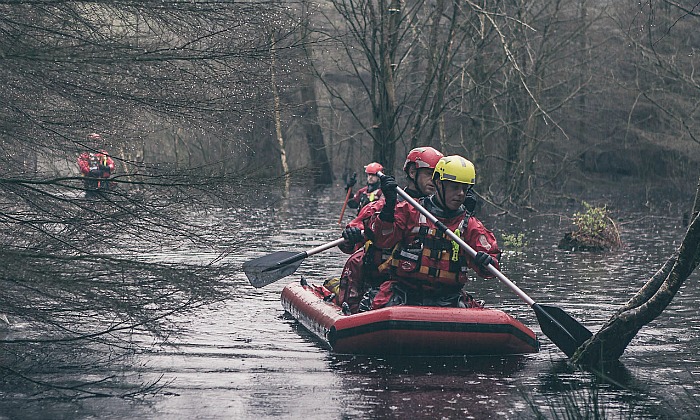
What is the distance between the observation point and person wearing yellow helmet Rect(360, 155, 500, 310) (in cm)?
1019

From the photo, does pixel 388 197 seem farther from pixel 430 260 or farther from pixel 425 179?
pixel 425 179

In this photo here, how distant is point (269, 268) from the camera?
1130 centimetres

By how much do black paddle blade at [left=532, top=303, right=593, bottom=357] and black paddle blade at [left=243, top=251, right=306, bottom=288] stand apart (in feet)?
8.56

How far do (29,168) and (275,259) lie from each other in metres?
3.24

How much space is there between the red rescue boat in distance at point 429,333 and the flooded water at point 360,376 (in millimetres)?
108

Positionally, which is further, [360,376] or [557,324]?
[557,324]

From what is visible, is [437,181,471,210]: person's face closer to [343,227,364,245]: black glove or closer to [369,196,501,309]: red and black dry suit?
[369,196,501,309]: red and black dry suit

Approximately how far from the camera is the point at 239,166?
858 cm

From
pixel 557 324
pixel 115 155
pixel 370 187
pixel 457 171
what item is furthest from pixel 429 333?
pixel 370 187

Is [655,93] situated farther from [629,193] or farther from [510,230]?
[510,230]

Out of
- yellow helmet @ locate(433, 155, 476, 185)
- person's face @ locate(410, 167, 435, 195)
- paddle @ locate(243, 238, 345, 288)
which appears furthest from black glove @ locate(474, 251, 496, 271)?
paddle @ locate(243, 238, 345, 288)

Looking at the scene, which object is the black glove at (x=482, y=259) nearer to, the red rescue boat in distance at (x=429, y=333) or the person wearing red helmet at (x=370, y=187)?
the red rescue boat in distance at (x=429, y=333)

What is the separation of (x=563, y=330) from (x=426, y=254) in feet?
4.46

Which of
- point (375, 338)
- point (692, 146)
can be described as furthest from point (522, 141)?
point (375, 338)
